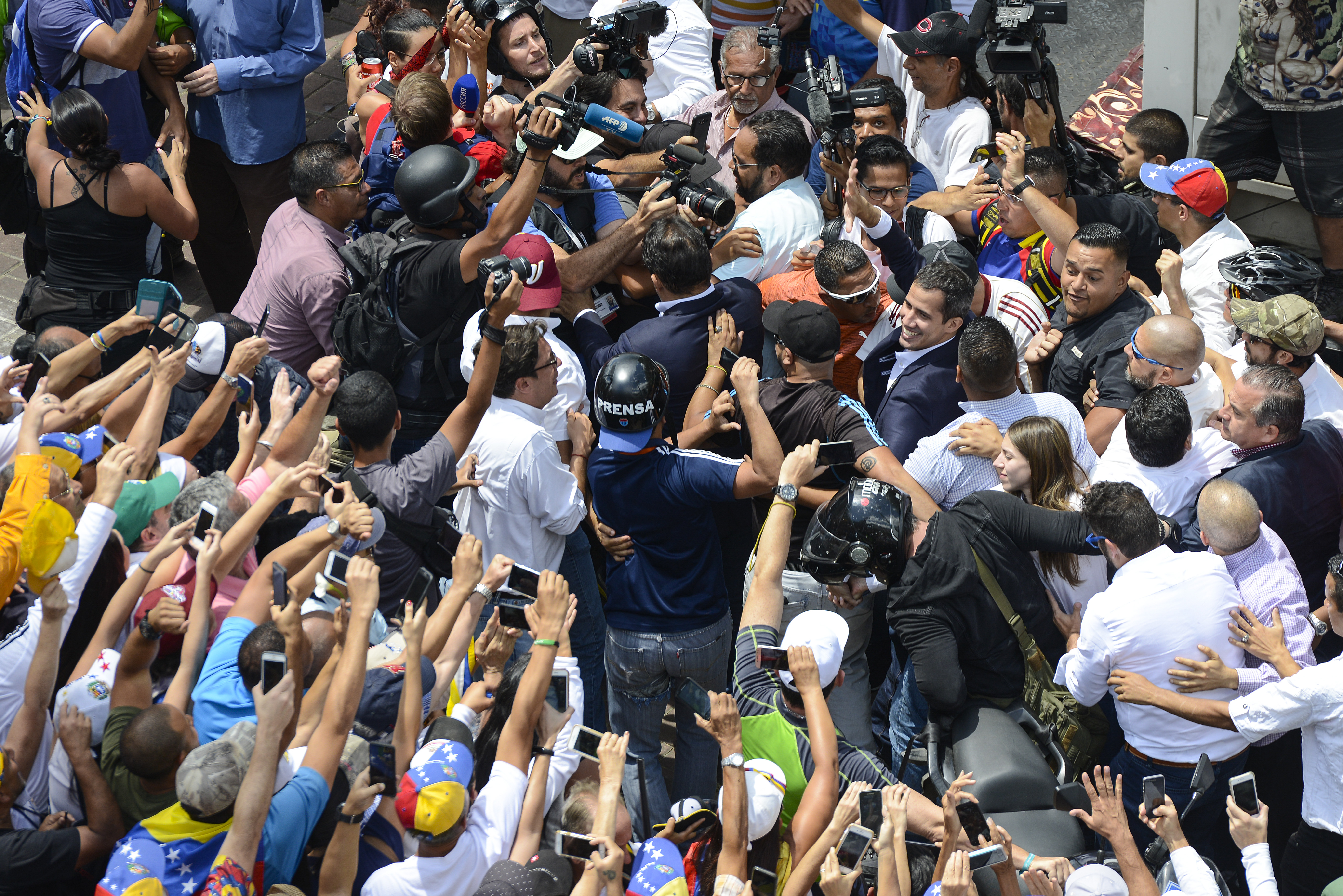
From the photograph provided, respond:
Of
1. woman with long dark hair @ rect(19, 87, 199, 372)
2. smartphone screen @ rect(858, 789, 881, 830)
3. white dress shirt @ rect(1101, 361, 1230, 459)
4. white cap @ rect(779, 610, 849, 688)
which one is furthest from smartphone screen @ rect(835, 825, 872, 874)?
woman with long dark hair @ rect(19, 87, 199, 372)

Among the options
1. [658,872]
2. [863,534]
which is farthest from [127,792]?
[863,534]

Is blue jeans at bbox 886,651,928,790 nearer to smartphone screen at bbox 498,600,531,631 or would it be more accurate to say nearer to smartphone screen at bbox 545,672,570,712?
smartphone screen at bbox 545,672,570,712

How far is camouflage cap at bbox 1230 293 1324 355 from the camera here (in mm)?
4410

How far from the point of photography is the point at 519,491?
434 cm

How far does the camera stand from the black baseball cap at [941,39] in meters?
6.01

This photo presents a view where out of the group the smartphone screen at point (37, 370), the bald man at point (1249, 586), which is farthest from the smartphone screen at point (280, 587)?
the bald man at point (1249, 586)

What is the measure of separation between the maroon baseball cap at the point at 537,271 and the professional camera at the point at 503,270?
83 mm

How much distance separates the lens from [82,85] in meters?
6.18

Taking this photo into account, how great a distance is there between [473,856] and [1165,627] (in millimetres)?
2284

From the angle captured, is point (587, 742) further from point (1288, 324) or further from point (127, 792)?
point (1288, 324)

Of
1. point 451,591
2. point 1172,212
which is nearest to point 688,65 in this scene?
point 1172,212

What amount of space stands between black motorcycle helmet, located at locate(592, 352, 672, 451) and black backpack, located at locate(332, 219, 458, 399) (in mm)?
1042

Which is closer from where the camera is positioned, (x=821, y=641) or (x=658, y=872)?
(x=658, y=872)

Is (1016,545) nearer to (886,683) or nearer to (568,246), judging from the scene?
(886,683)
